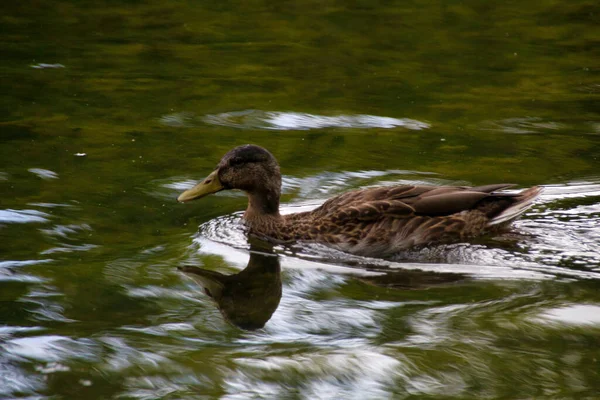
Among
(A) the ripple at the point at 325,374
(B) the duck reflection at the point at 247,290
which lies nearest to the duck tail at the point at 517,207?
(B) the duck reflection at the point at 247,290

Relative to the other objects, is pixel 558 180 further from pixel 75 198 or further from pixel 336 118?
pixel 75 198

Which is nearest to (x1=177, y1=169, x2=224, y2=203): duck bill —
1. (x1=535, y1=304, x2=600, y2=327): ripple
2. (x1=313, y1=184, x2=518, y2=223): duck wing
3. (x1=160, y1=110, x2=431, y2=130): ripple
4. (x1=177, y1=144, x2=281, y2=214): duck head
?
(x1=177, y1=144, x2=281, y2=214): duck head

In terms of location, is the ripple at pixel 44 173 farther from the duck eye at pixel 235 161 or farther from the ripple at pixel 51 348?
the ripple at pixel 51 348

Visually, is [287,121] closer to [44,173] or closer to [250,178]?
[250,178]

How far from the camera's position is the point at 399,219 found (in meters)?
8.91

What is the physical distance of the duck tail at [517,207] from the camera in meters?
8.77

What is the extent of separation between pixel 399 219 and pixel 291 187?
1869mm

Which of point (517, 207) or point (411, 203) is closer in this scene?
point (517, 207)

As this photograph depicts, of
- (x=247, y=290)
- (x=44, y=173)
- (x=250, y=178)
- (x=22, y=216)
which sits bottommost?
(x=247, y=290)

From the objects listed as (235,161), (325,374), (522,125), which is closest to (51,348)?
(325,374)

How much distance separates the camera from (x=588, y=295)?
7309 mm

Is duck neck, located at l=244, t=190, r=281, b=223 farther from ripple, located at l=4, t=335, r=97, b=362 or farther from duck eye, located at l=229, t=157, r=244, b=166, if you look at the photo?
ripple, located at l=4, t=335, r=97, b=362

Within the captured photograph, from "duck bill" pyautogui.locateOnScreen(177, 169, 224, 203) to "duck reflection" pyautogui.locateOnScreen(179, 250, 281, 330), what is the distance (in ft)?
3.32

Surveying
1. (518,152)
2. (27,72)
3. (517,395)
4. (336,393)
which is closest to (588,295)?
(517,395)
